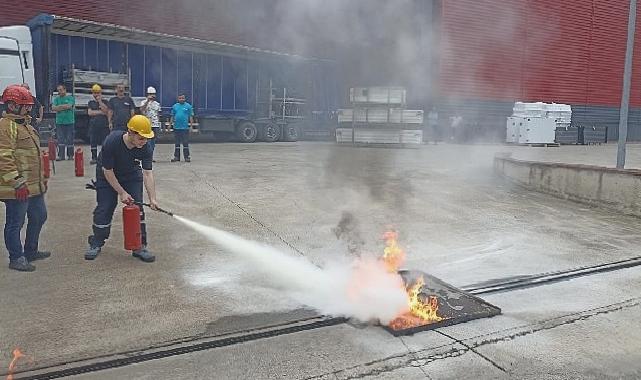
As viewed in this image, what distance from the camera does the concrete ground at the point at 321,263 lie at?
3328mm

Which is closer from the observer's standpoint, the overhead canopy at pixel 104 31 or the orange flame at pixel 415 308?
the orange flame at pixel 415 308

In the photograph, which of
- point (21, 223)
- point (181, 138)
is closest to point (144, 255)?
point (21, 223)

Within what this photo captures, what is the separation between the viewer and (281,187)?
9.11 metres

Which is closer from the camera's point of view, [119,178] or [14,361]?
[14,361]

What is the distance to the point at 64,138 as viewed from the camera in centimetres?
1150

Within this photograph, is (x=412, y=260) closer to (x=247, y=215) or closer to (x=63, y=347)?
(x=247, y=215)

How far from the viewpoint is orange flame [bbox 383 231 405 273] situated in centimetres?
496

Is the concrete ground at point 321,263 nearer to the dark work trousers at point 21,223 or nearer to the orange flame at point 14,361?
the orange flame at point 14,361

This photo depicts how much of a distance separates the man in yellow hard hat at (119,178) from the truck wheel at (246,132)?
45.8ft

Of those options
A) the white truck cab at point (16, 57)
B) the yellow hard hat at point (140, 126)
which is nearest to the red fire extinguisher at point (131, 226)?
the yellow hard hat at point (140, 126)

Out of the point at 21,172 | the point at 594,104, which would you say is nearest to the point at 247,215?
the point at 21,172

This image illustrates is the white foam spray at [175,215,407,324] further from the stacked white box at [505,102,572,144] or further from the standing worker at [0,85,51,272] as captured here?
the stacked white box at [505,102,572,144]

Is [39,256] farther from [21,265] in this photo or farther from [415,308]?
[415,308]

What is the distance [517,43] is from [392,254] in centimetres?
480
